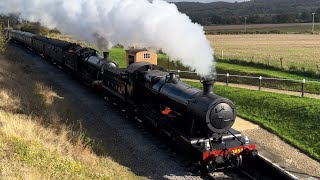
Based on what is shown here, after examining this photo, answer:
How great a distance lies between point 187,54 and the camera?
16344 millimetres

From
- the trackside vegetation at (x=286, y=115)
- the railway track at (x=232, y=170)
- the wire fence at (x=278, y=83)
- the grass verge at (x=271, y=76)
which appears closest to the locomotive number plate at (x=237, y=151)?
the railway track at (x=232, y=170)

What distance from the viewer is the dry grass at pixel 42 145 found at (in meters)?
10.5

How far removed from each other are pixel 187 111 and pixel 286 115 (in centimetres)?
801

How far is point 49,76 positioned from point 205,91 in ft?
69.5

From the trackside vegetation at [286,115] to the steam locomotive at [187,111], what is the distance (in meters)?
4.32

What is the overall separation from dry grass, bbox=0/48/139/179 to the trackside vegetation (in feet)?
26.3

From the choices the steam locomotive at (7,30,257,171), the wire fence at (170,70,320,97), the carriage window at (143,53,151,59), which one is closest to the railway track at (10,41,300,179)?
the steam locomotive at (7,30,257,171)

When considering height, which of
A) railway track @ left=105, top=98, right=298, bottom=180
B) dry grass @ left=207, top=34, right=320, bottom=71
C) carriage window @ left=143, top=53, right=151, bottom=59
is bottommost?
railway track @ left=105, top=98, right=298, bottom=180

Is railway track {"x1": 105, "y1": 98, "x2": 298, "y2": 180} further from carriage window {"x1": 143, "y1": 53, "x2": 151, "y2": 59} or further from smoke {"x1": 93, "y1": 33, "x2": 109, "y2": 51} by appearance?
carriage window {"x1": 143, "y1": 53, "x2": 151, "y2": 59}

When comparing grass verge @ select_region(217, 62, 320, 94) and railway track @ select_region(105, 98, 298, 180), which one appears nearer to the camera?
railway track @ select_region(105, 98, 298, 180)

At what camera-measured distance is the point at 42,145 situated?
42.1 feet

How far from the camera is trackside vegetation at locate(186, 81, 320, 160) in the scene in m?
16.6

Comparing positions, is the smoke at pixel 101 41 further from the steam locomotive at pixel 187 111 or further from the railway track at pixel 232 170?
the railway track at pixel 232 170

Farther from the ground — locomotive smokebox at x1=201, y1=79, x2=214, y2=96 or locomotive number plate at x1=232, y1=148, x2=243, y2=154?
locomotive smokebox at x1=201, y1=79, x2=214, y2=96
